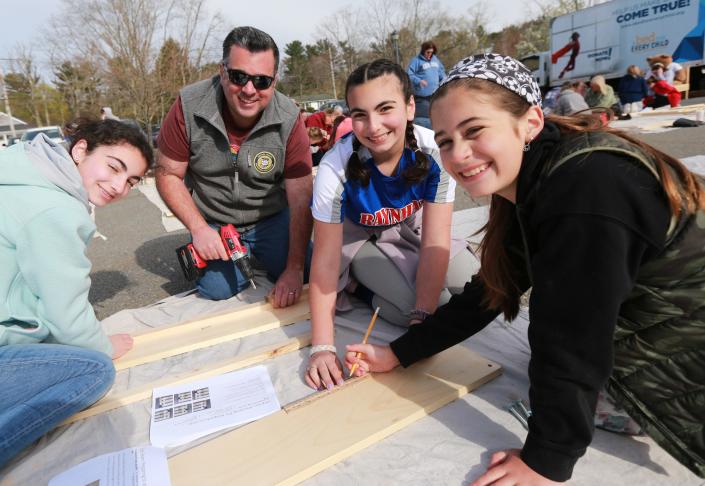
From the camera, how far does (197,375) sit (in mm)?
1918

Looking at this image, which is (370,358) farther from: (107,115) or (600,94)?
(600,94)

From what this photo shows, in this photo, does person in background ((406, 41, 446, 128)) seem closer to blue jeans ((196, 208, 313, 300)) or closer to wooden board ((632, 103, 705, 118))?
wooden board ((632, 103, 705, 118))

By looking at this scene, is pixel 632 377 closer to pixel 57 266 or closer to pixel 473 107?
pixel 473 107

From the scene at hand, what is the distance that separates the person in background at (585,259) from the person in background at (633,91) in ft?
43.3

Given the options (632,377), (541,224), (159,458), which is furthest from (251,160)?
(632,377)

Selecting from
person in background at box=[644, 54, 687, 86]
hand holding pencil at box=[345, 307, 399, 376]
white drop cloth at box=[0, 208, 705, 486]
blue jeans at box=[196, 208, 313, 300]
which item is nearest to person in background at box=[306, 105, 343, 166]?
blue jeans at box=[196, 208, 313, 300]

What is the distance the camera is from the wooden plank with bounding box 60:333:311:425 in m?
1.75

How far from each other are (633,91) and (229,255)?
43.3 feet

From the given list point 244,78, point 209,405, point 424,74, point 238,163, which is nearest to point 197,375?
point 209,405

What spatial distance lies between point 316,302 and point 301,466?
2.39ft

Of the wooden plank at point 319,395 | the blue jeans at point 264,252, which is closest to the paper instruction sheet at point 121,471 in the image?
the wooden plank at point 319,395

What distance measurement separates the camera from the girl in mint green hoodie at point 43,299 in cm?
150

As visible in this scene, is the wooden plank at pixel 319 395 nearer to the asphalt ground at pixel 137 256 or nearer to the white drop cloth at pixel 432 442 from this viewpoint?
the white drop cloth at pixel 432 442

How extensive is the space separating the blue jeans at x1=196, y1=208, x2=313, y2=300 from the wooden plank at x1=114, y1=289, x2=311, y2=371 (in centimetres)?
35
